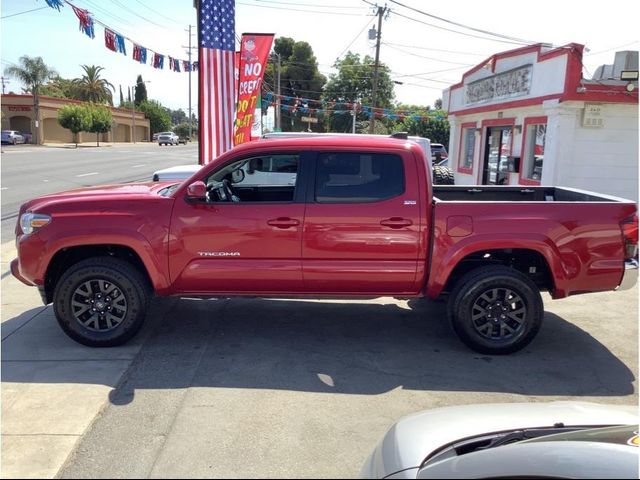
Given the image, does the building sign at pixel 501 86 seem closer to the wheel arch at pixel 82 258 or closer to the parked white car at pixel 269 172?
the parked white car at pixel 269 172

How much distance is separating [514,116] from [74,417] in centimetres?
1336

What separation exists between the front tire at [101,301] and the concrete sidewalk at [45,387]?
0.15 m

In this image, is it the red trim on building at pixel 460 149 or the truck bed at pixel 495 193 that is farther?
the red trim on building at pixel 460 149

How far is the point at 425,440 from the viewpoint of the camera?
241 cm

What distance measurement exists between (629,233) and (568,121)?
25.3ft

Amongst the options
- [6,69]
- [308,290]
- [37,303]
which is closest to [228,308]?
[308,290]

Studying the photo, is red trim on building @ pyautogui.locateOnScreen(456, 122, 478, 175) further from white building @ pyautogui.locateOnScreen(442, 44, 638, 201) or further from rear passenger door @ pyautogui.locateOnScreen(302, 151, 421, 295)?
rear passenger door @ pyautogui.locateOnScreen(302, 151, 421, 295)

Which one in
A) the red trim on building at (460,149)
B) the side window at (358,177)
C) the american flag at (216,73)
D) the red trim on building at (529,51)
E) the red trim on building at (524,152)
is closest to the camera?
the side window at (358,177)

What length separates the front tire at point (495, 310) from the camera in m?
5.06

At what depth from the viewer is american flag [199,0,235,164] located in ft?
33.0

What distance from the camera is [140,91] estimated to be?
312 ft

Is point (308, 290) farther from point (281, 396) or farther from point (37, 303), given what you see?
point (37, 303)

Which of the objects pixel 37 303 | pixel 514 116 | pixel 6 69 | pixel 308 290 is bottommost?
pixel 37 303

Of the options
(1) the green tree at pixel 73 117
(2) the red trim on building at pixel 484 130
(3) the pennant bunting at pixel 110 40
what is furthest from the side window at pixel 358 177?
(1) the green tree at pixel 73 117
